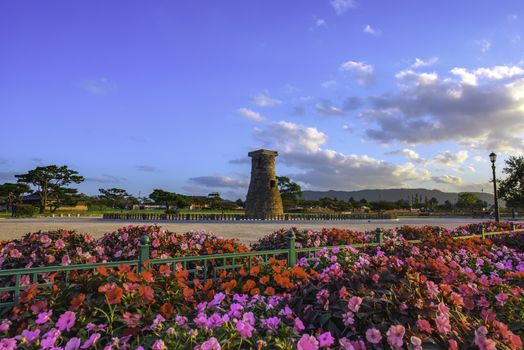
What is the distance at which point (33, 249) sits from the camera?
5426 mm

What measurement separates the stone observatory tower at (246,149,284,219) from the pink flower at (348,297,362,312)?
2993 cm

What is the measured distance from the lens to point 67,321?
7.97ft

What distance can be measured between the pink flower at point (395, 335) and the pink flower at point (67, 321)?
203 cm

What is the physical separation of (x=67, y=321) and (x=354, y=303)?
194 cm

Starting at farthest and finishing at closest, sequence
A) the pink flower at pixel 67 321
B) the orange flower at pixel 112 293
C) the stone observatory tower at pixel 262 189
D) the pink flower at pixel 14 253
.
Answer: the stone observatory tower at pixel 262 189
the pink flower at pixel 14 253
the orange flower at pixel 112 293
the pink flower at pixel 67 321

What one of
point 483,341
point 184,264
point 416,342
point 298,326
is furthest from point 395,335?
point 184,264

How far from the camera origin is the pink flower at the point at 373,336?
2226 millimetres

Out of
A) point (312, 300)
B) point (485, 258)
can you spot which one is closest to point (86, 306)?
point (312, 300)

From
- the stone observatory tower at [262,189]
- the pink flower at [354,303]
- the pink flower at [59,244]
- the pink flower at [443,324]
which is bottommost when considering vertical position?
the pink flower at [443,324]

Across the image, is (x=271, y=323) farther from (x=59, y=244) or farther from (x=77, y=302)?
(x=59, y=244)

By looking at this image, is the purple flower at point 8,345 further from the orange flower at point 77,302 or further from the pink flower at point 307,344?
the pink flower at point 307,344

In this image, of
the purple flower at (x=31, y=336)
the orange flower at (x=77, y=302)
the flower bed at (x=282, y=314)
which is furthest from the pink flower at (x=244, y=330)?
the purple flower at (x=31, y=336)

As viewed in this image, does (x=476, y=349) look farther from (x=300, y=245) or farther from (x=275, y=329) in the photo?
(x=300, y=245)

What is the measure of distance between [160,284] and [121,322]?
2.40 ft
